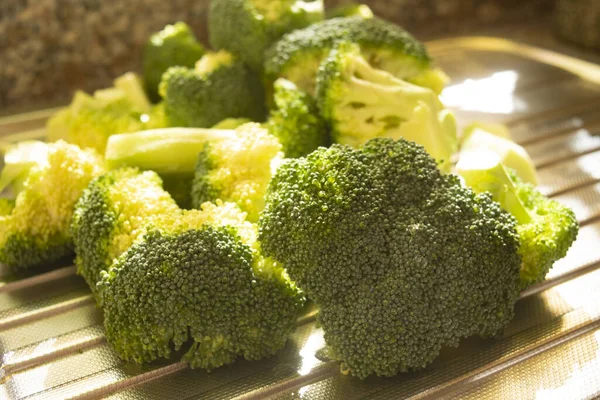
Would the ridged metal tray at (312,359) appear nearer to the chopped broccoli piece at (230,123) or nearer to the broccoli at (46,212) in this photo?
the broccoli at (46,212)

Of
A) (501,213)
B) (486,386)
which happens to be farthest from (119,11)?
(486,386)

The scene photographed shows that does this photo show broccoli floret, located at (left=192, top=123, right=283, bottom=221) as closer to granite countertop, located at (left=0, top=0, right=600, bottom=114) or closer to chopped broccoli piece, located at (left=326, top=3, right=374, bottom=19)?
chopped broccoli piece, located at (left=326, top=3, right=374, bottom=19)

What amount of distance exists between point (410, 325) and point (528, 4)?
1.63 meters

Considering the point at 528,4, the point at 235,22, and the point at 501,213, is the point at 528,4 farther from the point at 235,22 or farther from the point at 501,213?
the point at 501,213

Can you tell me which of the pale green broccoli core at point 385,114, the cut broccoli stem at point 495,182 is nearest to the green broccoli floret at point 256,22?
the pale green broccoli core at point 385,114

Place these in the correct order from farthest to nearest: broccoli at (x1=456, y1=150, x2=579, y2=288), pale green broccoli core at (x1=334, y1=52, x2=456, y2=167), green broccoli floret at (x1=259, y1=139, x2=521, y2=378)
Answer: pale green broccoli core at (x1=334, y1=52, x2=456, y2=167) → broccoli at (x1=456, y1=150, x2=579, y2=288) → green broccoli floret at (x1=259, y1=139, x2=521, y2=378)

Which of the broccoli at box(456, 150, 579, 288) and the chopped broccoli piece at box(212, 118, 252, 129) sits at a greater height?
the chopped broccoli piece at box(212, 118, 252, 129)

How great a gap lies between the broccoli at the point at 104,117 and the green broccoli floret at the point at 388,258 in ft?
1.73

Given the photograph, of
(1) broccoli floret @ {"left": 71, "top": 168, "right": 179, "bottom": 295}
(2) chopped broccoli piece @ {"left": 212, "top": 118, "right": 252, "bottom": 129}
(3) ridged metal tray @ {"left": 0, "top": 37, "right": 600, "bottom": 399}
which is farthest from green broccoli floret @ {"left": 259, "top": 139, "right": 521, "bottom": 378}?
(2) chopped broccoli piece @ {"left": 212, "top": 118, "right": 252, "bottom": 129}

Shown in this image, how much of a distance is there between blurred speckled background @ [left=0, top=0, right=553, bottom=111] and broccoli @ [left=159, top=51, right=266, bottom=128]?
496 mm

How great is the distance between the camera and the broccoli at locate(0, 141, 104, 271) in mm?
1083

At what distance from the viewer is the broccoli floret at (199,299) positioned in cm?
85

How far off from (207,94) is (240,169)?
281mm

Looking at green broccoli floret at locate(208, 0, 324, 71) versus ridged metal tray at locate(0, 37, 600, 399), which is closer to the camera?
ridged metal tray at locate(0, 37, 600, 399)
